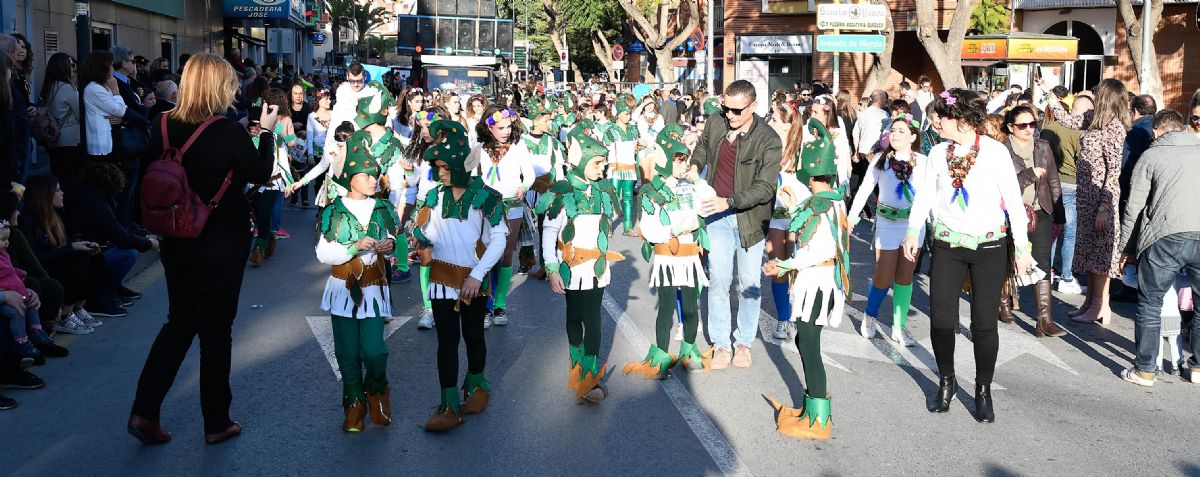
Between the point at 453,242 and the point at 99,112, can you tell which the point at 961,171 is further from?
the point at 99,112

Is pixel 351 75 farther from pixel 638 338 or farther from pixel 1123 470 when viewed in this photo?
pixel 1123 470

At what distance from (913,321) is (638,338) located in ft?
7.87

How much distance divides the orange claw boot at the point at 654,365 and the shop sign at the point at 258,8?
26.7m

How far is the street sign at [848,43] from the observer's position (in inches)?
1059

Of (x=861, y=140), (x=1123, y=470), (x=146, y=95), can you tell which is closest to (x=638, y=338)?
(x=1123, y=470)

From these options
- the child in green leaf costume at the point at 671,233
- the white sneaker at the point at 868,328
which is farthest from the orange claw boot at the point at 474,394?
the white sneaker at the point at 868,328

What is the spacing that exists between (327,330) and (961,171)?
4748 millimetres

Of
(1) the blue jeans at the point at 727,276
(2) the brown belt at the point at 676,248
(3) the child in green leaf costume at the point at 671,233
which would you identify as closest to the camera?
(3) the child in green leaf costume at the point at 671,233

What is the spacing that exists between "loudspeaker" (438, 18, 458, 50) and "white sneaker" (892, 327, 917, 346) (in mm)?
23880

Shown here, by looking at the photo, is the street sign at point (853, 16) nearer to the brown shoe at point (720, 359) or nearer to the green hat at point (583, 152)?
the brown shoe at point (720, 359)

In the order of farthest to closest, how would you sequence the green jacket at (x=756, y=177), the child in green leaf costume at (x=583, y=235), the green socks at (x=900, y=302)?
the green socks at (x=900, y=302)
the green jacket at (x=756, y=177)
the child in green leaf costume at (x=583, y=235)

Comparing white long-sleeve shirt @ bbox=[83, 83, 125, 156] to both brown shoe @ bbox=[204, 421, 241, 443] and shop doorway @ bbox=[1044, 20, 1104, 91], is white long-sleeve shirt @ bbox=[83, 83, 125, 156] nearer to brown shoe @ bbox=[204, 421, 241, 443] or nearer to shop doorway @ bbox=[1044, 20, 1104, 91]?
brown shoe @ bbox=[204, 421, 241, 443]

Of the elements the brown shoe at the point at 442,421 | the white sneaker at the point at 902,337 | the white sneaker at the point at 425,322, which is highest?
the white sneaker at the point at 425,322

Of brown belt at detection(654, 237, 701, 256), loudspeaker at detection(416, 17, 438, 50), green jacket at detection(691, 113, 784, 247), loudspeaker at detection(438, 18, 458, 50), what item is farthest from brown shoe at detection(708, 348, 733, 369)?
loudspeaker at detection(438, 18, 458, 50)
